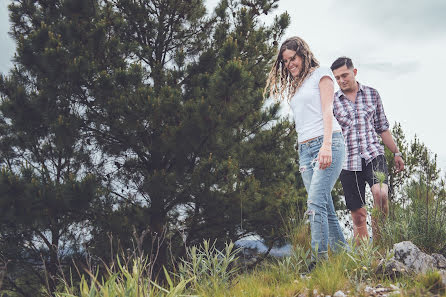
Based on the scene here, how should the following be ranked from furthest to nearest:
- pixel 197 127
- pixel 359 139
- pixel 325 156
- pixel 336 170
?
1. pixel 197 127
2. pixel 359 139
3. pixel 336 170
4. pixel 325 156

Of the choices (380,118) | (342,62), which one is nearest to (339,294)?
(380,118)

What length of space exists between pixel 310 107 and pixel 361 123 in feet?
3.03

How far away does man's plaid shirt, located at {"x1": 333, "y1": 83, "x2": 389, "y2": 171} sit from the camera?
295 centimetres

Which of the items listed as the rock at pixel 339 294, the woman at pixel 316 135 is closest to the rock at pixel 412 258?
the woman at pixel 316 135

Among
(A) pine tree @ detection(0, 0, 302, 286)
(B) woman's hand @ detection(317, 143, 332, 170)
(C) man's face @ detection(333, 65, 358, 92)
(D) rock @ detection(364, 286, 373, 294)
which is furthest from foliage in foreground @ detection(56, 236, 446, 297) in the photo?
(A) pine tree @ detection(0, 0, 302, 286)

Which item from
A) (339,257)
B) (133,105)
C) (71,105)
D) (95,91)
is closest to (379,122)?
(339,257)

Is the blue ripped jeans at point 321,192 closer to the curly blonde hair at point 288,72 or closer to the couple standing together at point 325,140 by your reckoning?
the couple standing together at point 325,140

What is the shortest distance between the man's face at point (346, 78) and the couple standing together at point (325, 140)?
6cm

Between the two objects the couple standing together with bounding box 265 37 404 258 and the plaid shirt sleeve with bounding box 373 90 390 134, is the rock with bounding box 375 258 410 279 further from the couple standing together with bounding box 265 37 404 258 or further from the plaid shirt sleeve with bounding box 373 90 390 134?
the plaid shirt sleeve with bounding box 373 90 390 134

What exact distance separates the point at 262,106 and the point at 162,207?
2580 mm

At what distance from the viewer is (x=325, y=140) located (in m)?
2.15

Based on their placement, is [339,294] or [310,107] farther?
[310,107]

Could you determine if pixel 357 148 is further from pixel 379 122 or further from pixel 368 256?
pixel 368 256

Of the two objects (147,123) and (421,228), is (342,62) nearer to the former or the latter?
(421,228)
